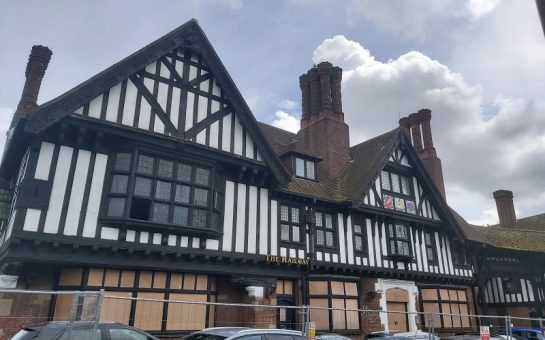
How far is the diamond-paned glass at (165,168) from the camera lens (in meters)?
13.9

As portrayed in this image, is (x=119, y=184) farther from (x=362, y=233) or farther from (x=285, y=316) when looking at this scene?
(x=362, y=233)

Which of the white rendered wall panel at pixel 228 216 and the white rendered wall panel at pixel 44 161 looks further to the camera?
the white rendered wall panel at pixel 228 216

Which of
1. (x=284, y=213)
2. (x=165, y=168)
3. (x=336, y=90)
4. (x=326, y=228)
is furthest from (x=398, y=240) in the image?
(x=165, y=168)

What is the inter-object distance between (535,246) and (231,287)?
71.3 ft

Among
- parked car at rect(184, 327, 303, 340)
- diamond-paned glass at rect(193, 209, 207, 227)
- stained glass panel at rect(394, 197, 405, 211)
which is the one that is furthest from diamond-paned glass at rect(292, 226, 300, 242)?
parked car at rect(184, 327, 303, 340)

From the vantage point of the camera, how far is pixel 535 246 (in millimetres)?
26609

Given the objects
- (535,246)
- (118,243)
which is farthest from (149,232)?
(535,246)

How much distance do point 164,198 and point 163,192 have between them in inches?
8.5

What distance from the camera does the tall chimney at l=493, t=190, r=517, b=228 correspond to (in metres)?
35.6

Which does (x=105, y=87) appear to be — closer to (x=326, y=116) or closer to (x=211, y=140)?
(x=211, y=140)

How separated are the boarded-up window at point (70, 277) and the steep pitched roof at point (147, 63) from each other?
4245mm

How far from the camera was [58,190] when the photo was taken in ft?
40.3

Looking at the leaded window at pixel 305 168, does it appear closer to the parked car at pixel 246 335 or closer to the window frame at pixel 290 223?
the window frame at pixel 290 223

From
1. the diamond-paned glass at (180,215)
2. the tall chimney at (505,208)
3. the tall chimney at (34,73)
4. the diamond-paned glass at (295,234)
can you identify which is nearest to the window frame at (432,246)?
the diamond-paned glass at (295,234)
